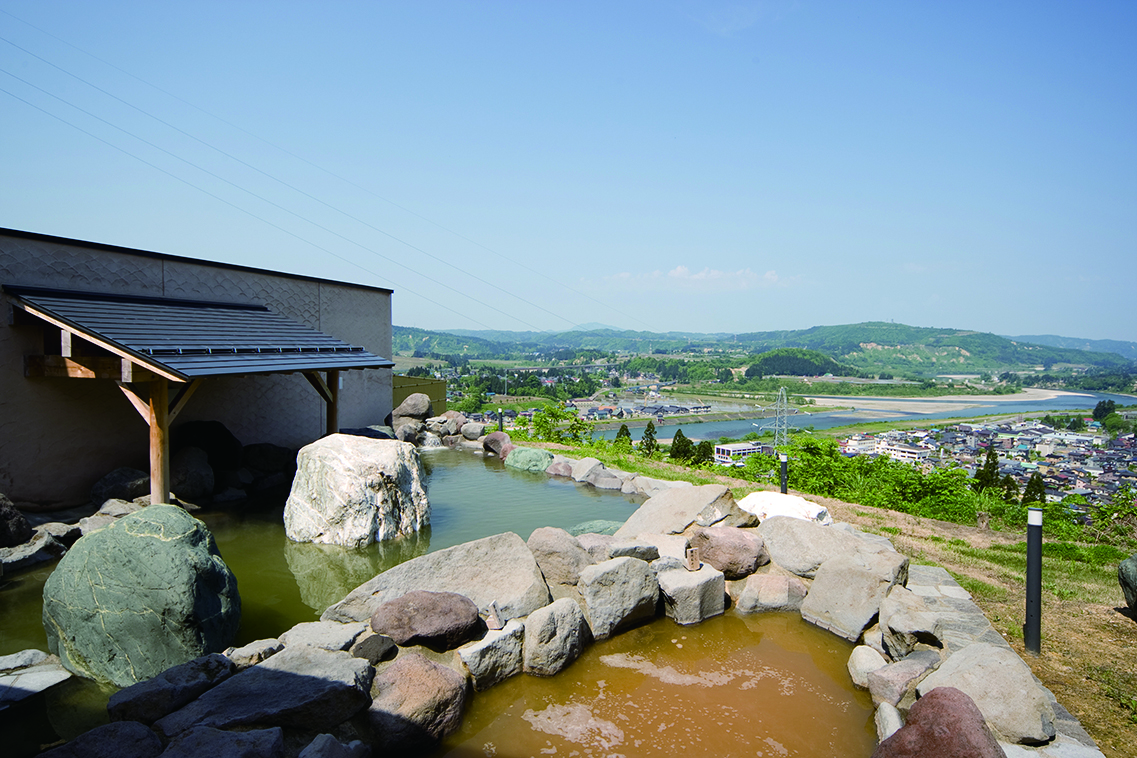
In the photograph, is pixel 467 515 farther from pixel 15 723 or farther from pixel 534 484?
pixel 15 723

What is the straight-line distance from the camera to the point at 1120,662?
177 inches

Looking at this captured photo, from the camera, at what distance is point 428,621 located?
4535 mm

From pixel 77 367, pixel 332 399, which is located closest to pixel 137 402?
pixel 77 367

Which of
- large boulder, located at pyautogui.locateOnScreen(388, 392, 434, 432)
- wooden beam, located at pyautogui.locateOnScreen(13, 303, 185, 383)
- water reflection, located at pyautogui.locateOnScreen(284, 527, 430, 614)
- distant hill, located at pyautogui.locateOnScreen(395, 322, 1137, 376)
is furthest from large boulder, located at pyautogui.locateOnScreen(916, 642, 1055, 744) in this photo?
distant hill, located at pyautogui.locateOnScreen(395, 322, 1137, 376)

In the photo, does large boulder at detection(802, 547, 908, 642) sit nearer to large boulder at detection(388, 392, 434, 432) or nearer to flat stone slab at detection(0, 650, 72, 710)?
flat stone slab at detection(0, 650, 72, 710)

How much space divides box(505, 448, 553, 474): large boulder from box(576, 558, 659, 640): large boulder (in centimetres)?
754

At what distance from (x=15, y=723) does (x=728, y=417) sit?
171ft

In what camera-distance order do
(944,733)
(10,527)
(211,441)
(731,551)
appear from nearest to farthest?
(944,733) → (731,551) → (10,527) → (211,441)

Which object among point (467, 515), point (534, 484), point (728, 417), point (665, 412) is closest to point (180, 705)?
point (467, 515)

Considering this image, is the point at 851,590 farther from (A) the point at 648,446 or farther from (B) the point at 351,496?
(A) the point at 648,446

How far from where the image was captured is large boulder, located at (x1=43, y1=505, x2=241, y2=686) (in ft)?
14.1

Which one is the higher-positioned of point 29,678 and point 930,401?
point 29,678

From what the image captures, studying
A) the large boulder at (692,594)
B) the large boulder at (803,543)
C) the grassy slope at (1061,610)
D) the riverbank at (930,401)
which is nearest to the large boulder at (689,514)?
the large boulder at (803,543)

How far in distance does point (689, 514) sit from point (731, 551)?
1224 mm
